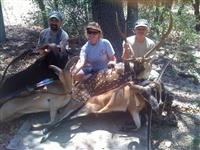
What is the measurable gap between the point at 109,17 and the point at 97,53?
82.8 inches

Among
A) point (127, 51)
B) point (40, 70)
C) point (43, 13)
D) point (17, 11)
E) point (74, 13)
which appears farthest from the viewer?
point (17, 11)

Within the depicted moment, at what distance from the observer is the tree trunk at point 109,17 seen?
875 cm

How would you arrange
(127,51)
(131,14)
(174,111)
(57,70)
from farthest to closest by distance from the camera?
(131,14) < (174,111) < (127,51) < (57,70)

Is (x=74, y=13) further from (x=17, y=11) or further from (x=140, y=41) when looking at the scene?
(x=140, y=41)

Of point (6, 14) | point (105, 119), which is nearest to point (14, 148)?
point (105, 119)

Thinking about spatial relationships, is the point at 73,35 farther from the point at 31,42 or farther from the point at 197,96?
the point at 197,96

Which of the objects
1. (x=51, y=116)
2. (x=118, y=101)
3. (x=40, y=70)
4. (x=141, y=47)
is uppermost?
(x=141, y=47)

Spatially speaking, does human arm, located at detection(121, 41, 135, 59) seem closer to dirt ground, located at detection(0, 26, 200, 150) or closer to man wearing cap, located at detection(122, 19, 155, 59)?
man wearing cap, located at detection(122, 19, 155, 59)

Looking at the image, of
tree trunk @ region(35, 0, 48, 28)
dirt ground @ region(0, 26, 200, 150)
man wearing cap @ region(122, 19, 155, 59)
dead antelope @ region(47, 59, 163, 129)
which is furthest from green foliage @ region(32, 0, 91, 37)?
dead antelope @ region(47, 59, 163, 129)

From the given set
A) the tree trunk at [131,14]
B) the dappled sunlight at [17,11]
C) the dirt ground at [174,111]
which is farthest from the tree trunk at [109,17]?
the dappled sunlight at [17,11]

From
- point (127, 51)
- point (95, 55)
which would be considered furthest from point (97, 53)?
point (127, 51)

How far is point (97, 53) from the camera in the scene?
6859 millimetres

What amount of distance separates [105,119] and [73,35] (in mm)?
4775

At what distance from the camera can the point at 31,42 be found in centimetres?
1095
